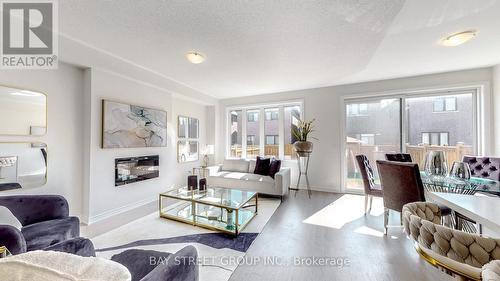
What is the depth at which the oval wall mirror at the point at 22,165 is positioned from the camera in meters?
2.12

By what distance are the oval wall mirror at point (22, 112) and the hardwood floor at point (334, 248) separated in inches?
118

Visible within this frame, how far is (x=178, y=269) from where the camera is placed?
92cm

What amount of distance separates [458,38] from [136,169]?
16.9ft

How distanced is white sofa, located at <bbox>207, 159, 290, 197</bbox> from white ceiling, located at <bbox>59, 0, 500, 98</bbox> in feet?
7.18

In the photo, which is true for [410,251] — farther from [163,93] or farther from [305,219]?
[163,93]

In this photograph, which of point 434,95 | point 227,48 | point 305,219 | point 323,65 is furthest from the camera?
point 434,95

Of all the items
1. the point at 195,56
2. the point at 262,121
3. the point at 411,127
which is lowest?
the point at 411,127

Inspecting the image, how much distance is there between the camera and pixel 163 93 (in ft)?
13.0

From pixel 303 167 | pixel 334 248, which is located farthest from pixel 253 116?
pixel 334 248

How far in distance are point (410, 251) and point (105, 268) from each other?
283cm

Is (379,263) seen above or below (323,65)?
below

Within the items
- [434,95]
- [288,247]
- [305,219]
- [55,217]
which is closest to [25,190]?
[55,217]

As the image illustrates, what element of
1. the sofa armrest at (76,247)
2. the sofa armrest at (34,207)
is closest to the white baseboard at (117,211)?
the sofa armrest at (34,207)

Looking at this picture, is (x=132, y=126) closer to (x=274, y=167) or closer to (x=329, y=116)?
(x=274, y=167)
